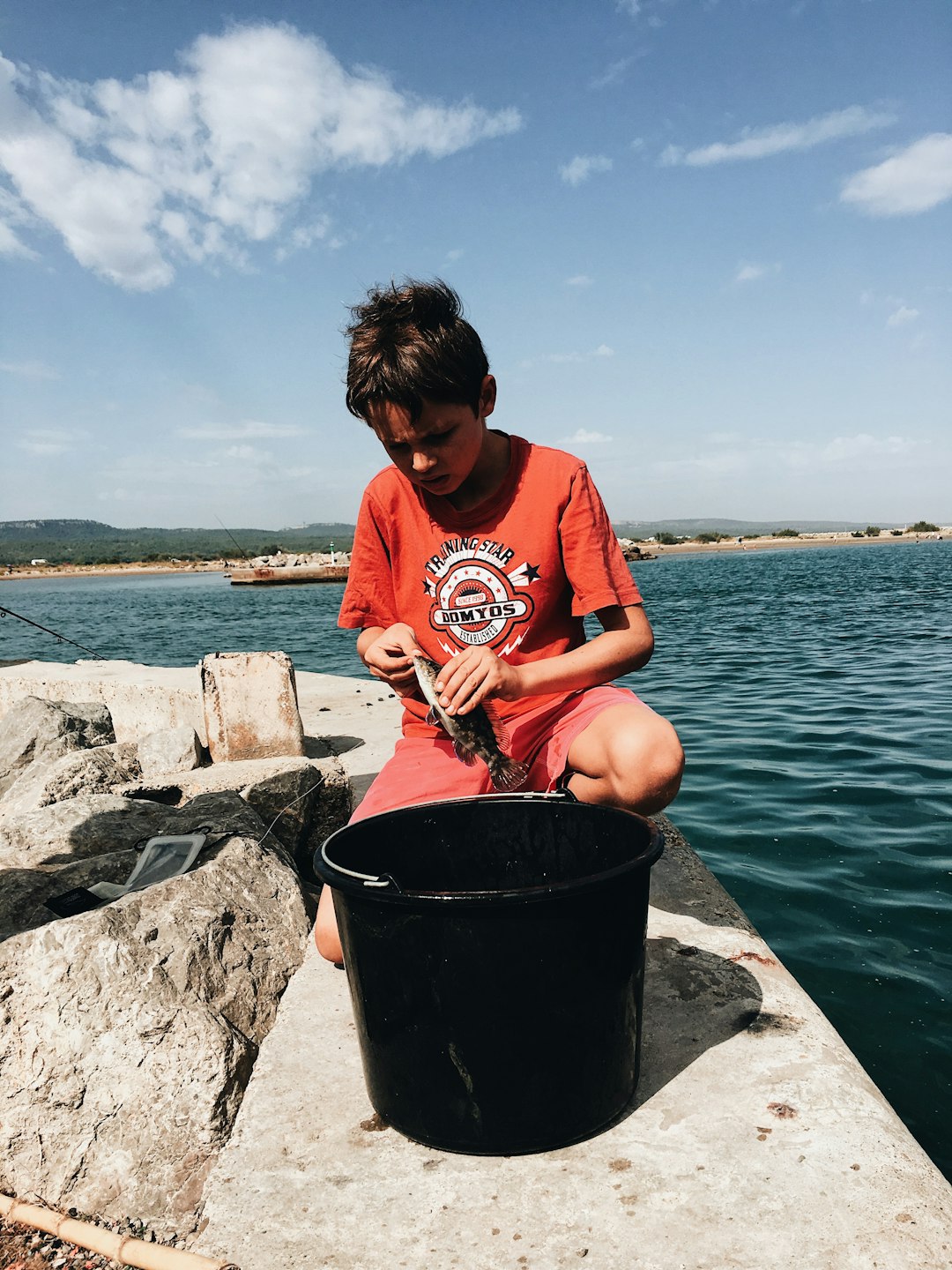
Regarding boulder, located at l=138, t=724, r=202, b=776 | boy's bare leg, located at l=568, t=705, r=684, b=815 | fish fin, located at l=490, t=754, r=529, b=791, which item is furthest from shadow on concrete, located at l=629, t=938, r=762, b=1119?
boulder, located at l=138, t=724, r=202, b=776

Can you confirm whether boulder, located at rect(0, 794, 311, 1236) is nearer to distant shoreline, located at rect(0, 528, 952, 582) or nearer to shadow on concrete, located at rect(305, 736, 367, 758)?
shadow on concrete, located at rect(305, 736, 367, 758)

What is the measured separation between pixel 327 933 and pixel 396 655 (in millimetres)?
863

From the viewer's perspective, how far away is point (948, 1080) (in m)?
2.80

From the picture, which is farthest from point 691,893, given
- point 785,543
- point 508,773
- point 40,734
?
point 785,543

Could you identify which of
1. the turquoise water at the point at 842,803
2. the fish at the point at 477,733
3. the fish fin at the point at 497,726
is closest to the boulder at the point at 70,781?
the fish at the point at 477,733

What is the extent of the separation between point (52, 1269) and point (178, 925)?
0.80m

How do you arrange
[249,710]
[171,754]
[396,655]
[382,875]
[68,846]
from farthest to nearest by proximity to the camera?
[249,710]
[171,754]
[68,846]
[396,655]
[382,875]

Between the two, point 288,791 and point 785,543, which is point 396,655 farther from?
point 785,543

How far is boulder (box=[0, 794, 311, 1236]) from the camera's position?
2002 millimetres

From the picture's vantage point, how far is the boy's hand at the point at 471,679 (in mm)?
2242

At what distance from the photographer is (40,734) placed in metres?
5.55

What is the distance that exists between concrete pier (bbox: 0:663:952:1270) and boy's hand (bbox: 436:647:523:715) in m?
0.94

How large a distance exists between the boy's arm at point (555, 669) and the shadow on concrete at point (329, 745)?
9.77ft

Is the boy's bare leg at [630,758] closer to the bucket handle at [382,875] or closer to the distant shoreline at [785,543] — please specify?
the bucket handle at [382,875]
